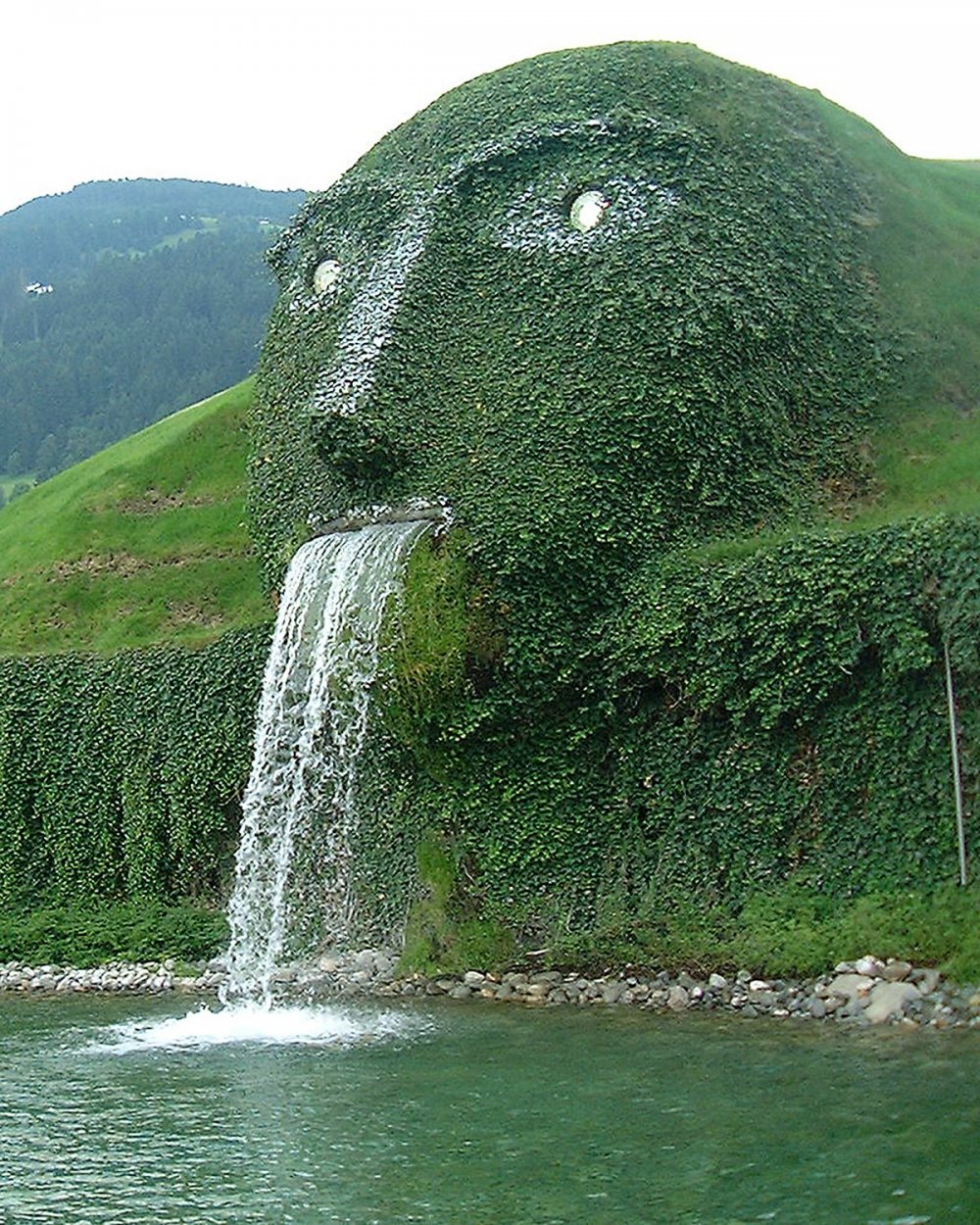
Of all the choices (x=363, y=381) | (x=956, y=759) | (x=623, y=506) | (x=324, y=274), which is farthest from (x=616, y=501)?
(x=324, y=274)

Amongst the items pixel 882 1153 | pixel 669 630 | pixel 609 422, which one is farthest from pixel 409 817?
pixel 882 1153

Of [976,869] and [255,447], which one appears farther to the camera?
[255,447]

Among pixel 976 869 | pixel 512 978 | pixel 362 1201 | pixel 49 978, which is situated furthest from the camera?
pixel 49 978

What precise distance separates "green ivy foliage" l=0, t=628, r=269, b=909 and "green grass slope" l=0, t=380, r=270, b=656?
0.64m

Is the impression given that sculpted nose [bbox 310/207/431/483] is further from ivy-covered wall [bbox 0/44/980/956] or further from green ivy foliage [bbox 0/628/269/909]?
green ivy foliage [bbox 0/628/269/909]

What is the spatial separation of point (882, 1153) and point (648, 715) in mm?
7262

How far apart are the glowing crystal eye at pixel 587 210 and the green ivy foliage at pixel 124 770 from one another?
20.5 feet

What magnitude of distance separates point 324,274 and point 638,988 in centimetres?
922

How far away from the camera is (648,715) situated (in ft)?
48.1

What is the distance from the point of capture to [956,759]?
41.3ft

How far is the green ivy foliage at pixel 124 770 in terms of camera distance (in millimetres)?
18188

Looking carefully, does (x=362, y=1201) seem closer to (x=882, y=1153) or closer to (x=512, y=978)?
(x=882, y=1153)

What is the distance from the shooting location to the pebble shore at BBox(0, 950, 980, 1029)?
11414 mm

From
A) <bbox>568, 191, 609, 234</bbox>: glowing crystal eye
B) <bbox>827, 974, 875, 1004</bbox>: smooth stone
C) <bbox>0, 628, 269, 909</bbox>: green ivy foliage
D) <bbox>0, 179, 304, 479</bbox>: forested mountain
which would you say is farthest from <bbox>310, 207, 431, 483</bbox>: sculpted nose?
<bbox>0, 179, 304, 479</bbox>: forested mountain
